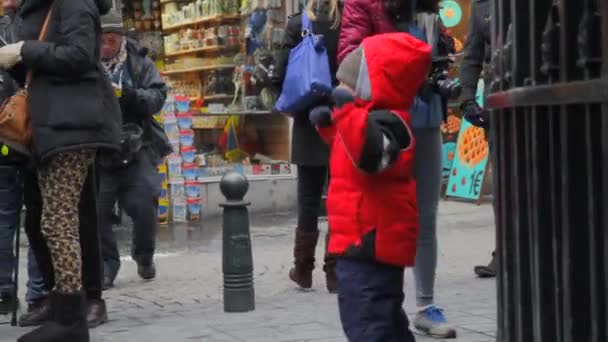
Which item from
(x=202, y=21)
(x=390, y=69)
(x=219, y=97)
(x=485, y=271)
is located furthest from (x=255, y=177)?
(x=390, y=69)

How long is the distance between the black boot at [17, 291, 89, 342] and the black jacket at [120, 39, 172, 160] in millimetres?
2592

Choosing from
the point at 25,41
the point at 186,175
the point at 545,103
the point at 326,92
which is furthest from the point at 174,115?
the point at 545,103

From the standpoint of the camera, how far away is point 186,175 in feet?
42.5

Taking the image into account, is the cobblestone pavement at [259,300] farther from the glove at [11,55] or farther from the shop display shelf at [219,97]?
the shop display shelf at [219,97]

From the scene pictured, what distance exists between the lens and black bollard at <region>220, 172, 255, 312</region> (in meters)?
7.06

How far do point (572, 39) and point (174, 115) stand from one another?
33.8 ft

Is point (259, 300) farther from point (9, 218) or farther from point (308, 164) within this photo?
point (9, 218)

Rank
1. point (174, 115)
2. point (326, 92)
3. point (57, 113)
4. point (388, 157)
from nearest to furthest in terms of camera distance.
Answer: point (388, 157), point (57, 113), point (326, 92), point (174, 115)

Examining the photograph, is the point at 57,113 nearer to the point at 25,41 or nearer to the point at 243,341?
the point at 25,41

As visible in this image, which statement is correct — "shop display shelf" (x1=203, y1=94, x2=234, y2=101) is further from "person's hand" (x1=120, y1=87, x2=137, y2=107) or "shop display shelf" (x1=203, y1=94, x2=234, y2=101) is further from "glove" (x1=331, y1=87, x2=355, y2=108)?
"glove" (x1=331, y1=87, x2=355, y2=108)

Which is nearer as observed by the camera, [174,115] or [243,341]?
[243,341]

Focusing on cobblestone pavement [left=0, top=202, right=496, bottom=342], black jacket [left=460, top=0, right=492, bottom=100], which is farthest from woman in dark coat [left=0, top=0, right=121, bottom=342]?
black jacket [left=460, top=0, right=492, bottom=100]

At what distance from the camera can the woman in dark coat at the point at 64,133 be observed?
5.91 meters

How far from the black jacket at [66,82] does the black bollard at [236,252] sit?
1.12 m
